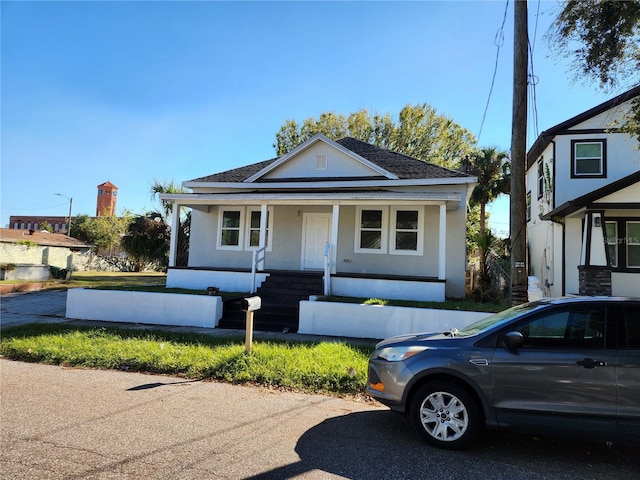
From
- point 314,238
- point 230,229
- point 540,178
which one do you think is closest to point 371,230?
point 314,238

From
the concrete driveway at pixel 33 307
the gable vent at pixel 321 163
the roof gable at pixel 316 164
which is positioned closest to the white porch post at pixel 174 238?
the roof gable at pixel 316 164

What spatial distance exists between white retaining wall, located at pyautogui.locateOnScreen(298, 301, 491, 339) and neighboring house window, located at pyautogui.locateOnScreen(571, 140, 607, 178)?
9453 mm

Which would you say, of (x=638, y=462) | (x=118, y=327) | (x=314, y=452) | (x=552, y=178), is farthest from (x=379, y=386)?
(x=552, y=178)

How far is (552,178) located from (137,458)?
15979 millimetres

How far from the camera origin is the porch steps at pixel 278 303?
399 inches

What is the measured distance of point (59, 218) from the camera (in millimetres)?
85875

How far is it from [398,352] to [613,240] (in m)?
12.8

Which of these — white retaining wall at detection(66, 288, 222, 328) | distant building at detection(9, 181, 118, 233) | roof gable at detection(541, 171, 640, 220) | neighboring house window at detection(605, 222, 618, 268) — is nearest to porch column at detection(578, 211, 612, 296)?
roof gable at detection(541, 171, 640, 220)

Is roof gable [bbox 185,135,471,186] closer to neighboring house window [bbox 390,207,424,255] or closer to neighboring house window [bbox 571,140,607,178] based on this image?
neighboring house window [bbox 390,207,424,255]

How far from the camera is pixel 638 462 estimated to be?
367 centimetres

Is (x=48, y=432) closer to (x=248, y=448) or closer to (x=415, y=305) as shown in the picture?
(x=248, y=448)

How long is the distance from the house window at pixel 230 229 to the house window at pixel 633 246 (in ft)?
43.1

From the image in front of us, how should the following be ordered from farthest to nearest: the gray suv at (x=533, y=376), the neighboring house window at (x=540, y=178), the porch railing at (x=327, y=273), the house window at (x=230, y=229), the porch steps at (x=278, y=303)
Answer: the neighboring house window at (x=540, y=178)
the house window at (x=230, y=229)
the porch railing at (x=327, y=273)
the porch steps at (x=278, y=303)
the gray suv at (x=533, y=376)

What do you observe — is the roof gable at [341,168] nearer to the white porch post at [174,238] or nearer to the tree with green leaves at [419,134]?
the white porch post at [174,238]
